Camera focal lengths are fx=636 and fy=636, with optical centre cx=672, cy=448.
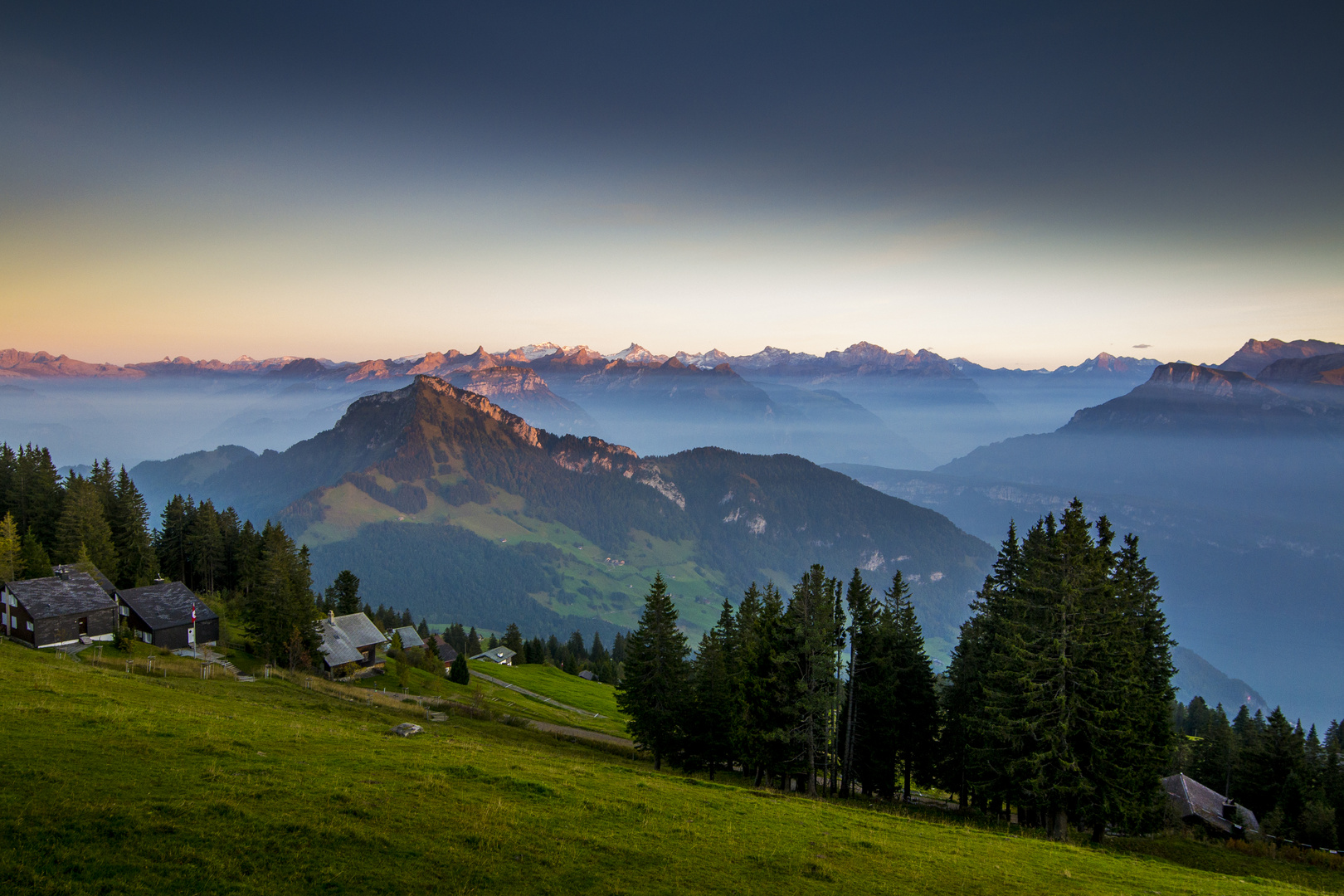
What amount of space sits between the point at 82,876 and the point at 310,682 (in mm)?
42209

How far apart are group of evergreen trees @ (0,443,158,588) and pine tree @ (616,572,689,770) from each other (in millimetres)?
56361

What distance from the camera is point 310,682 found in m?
48.6

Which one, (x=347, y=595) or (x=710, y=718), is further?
(x=347, y=595)

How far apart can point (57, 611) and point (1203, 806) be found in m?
88.7

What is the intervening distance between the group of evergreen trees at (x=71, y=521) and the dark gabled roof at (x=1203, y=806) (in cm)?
9403

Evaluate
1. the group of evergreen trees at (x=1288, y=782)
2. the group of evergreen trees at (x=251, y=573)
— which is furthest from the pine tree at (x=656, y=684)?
the group of evergreen trees at (x=251, y=573)

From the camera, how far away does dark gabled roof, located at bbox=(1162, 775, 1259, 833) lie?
4475 cm

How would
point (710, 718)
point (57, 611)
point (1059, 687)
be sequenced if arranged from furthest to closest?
point (57, 611)
point (710, 718)
point (1059, 687)

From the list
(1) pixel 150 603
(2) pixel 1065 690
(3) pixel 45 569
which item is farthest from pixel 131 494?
(2) pixel 1065 690

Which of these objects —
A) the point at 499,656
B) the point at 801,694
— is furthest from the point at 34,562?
the point at 499,656

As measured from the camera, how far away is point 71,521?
6731 centimetres

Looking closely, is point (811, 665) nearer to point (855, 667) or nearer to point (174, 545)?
point (855, 667)

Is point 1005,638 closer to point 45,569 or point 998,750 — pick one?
point 998,750

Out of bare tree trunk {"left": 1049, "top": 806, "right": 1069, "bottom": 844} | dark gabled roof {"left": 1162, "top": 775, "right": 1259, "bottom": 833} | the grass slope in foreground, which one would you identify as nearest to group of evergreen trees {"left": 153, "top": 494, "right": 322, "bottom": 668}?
the grass slope in foreground
